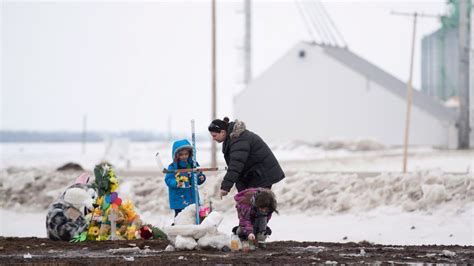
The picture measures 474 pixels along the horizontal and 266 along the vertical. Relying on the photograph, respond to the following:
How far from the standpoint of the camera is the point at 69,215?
1216 cm

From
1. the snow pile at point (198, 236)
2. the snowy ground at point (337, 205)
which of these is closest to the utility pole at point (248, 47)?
the snowy ground at point (337, 205)

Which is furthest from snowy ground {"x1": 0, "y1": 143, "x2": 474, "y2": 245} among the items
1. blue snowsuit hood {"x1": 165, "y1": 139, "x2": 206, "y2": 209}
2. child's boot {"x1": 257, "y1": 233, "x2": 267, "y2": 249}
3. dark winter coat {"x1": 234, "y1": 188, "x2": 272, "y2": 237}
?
dark winter coat {"x1": 234, "y1": 188, "x2": 272, "y2": 237}

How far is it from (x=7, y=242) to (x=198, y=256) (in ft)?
10.9

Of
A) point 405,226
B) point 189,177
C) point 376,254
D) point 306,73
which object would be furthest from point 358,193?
point 306,73

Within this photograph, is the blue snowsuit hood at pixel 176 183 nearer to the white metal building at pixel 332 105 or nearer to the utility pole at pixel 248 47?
the white metal building at pixel 332 105

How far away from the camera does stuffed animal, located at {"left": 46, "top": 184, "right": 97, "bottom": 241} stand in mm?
12062

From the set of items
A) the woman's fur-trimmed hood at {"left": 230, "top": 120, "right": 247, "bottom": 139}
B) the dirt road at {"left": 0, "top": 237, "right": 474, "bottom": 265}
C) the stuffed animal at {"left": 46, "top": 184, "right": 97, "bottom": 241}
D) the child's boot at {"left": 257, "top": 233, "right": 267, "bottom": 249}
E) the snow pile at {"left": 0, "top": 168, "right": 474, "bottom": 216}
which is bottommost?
the dirt road at {"left": 0, "top": 237, "right": 474, "bottom": 265}

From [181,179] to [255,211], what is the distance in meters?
1.55

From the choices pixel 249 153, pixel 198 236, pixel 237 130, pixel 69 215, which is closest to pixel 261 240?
pixel 198 236

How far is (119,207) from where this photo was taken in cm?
1204

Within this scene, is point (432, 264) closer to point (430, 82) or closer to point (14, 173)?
point (14, 173)

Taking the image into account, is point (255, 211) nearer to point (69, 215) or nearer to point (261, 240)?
point (261, 240)

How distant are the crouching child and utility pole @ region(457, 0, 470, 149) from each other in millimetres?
34329

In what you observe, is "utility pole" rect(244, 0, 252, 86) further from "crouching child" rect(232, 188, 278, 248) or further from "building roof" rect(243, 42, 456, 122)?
"crouching child" rect(232, 188, 278, 248)
